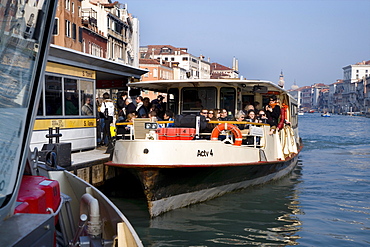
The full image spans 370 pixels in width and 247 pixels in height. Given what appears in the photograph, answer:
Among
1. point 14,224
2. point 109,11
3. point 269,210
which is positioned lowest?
point 269,210

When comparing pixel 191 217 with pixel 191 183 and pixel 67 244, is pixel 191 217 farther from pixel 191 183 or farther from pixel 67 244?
pixel 67 244

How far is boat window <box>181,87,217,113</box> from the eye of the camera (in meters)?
12.8

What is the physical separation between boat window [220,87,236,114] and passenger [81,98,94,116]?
12.6 feet

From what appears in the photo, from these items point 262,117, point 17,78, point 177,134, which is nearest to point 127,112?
point 177,134

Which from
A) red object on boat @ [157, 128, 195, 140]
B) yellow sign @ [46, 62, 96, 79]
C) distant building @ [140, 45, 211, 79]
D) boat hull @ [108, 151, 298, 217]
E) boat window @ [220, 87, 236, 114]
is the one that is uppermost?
distant building @ [140, 45, 211, 79]

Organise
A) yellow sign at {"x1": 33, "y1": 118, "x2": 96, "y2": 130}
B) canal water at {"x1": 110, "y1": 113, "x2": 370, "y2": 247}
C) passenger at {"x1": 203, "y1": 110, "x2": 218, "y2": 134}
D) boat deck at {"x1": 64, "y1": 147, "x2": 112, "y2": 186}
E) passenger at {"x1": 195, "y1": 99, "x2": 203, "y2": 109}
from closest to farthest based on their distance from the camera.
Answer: canal water at {"x1": 110, "y1": 113, "x2": 370, "y2": 247}, boat deck at {"x1": 64, "y1": 147, "x2": 112, "y2": 186}, yellow sign at {"x1": 33, "y1": 118, "x2": 96, "y2": 130}, passenger at {"x1": 203, "y1": 110, "x2": 218, "y2": 134}, passenger at {"x1": 195, "y1": 99, "x2": 203, "y2": 109}

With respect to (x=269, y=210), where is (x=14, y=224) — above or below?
above

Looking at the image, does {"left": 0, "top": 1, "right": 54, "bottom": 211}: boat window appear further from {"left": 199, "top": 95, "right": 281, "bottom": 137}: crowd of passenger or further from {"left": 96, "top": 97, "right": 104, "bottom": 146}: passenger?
{"left": 96, "top": 97, "right": 104, "bottom": 146}: passenger

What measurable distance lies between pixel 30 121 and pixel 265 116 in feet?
35.3

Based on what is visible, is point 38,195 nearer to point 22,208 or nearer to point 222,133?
point 22,208

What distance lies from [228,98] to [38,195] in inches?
382

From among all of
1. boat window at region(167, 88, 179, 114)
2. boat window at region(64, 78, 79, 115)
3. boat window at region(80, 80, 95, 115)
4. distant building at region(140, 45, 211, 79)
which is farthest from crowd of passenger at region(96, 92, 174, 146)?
distant building at region(140, 45, 211, 79)

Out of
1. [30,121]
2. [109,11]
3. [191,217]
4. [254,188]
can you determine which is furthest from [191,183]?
[109,11]

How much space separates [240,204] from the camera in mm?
11352
